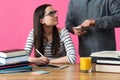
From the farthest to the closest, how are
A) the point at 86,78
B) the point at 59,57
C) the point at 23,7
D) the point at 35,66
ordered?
the point at 23,7 < the point at 59,57 < the point at 35,66 < the point at 86,78

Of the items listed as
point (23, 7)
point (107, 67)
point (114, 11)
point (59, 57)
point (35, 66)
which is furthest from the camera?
point (23, 7)

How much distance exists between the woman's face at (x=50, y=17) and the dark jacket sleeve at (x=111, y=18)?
417 millimetres

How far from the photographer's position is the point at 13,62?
1954mm

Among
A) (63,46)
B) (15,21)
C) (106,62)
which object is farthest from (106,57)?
(15,21)

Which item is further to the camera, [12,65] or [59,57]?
[59,57]

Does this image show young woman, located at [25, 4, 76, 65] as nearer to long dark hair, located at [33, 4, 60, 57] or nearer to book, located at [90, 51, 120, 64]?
long dark hair, located at [33, 4, 60, 57]

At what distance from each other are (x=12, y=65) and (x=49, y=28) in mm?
851

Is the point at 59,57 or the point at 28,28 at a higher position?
the point at 28,28

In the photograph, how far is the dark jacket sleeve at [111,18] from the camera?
2340mm

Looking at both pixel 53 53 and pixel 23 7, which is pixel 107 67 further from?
pixel 23 7

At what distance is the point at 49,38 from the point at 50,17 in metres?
0.19

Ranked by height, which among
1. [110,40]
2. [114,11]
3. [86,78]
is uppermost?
[114,11]

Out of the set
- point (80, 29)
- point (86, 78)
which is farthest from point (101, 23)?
point (86, 78)

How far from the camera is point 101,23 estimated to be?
2.33 m
